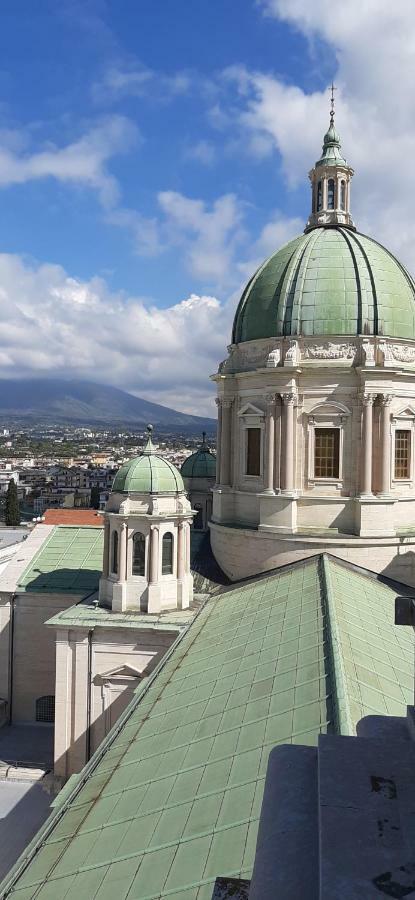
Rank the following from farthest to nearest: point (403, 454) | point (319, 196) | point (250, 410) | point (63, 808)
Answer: point (319, 196), point (250, 410), point (403, 454), point (63, 808)

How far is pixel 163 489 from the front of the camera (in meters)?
22.6

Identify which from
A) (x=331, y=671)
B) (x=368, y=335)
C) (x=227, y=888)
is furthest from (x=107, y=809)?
(x=368, y=335)

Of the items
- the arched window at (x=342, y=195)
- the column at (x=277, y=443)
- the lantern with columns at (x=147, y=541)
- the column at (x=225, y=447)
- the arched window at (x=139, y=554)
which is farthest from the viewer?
the arched window at (x=342, y=195)

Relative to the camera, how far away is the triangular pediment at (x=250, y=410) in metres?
24.0

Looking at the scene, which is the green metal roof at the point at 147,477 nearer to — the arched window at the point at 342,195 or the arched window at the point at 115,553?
the arched window at the point at 115,553

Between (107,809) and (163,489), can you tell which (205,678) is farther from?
(163,489)

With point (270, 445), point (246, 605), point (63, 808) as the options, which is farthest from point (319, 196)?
point (63, 808)

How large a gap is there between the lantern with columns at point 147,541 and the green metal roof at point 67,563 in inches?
215

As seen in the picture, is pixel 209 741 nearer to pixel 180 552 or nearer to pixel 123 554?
pixel 123 554

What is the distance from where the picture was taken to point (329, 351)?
897 inches

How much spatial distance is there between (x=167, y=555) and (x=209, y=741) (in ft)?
40.7

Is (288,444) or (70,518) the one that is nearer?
(288,444)

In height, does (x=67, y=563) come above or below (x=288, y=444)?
below

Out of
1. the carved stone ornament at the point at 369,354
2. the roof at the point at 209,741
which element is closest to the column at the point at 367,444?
the carved stone ornament at the point at 369,354
